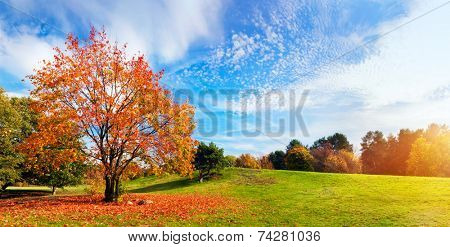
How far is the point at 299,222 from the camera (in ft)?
50.4

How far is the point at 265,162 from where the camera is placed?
7744 centimetres

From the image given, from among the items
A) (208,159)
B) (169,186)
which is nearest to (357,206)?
(208,159)

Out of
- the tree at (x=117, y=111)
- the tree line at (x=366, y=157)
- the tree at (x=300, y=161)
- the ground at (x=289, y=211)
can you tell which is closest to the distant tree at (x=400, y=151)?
the tree line at (x=366, y=157)

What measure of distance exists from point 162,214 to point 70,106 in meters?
9.29

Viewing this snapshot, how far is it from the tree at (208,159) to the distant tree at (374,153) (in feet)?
189

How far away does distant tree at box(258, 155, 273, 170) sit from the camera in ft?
240

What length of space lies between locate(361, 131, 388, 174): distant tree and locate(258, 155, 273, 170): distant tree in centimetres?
3022

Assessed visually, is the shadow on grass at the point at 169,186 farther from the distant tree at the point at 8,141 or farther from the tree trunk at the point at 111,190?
the tree trunk at the point at 111,190

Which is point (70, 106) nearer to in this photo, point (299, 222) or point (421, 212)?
point (299, 222)

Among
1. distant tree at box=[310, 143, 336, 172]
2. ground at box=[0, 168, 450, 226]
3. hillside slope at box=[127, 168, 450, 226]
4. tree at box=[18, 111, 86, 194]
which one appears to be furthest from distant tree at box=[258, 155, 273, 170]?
tree at box=[18, 111, 86, 194]

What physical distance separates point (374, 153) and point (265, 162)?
35.7 metres

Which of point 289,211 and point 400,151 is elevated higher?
point 400,151

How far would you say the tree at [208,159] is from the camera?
45.8 meters

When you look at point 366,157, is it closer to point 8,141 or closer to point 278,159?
point 278,159
